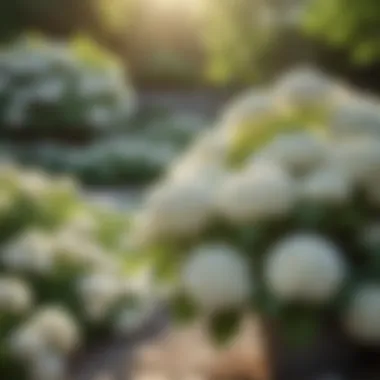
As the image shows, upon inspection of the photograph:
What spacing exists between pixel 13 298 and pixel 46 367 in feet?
0.70

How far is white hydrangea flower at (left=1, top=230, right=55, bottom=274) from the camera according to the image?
260 centimetres

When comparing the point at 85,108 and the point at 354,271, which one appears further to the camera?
the point at 85,108

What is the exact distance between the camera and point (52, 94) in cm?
667

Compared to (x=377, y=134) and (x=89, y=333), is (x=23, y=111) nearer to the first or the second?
(x=89, y=333)

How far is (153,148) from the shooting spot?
6.76 meters

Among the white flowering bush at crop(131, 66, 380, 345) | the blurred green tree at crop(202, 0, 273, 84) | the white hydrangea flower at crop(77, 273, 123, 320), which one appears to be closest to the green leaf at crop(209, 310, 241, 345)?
the white flowering bush at crop(131, 66, 380, 345)

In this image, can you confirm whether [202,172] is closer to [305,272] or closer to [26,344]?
[305,272]

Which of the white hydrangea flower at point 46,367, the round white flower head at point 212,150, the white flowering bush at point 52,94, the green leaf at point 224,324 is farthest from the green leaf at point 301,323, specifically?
the white flowering bush at point 52,94

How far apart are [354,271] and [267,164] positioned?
0.30 m

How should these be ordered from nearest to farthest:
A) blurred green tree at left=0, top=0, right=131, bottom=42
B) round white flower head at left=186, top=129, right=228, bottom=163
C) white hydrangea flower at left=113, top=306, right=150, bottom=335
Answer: round white flower head at left=186, top=129, right=228, bottom=163 → white hydrangea flower at left=113, top=306, right=150, bottom=335 → blurred green tree at left=0, top=0, right=131, bottom=42

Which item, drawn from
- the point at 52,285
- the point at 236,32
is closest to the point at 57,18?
the point at 236,32

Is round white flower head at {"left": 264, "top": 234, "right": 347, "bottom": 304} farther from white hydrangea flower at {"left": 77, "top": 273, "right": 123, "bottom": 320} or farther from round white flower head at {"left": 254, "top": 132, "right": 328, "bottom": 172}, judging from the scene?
white hydrangea flower at {"left": 77, "top": 273, "right": 123, "bottom": 320}

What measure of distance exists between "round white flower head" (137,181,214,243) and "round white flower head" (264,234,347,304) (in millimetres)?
189

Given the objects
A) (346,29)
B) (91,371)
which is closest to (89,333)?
(91,371)
